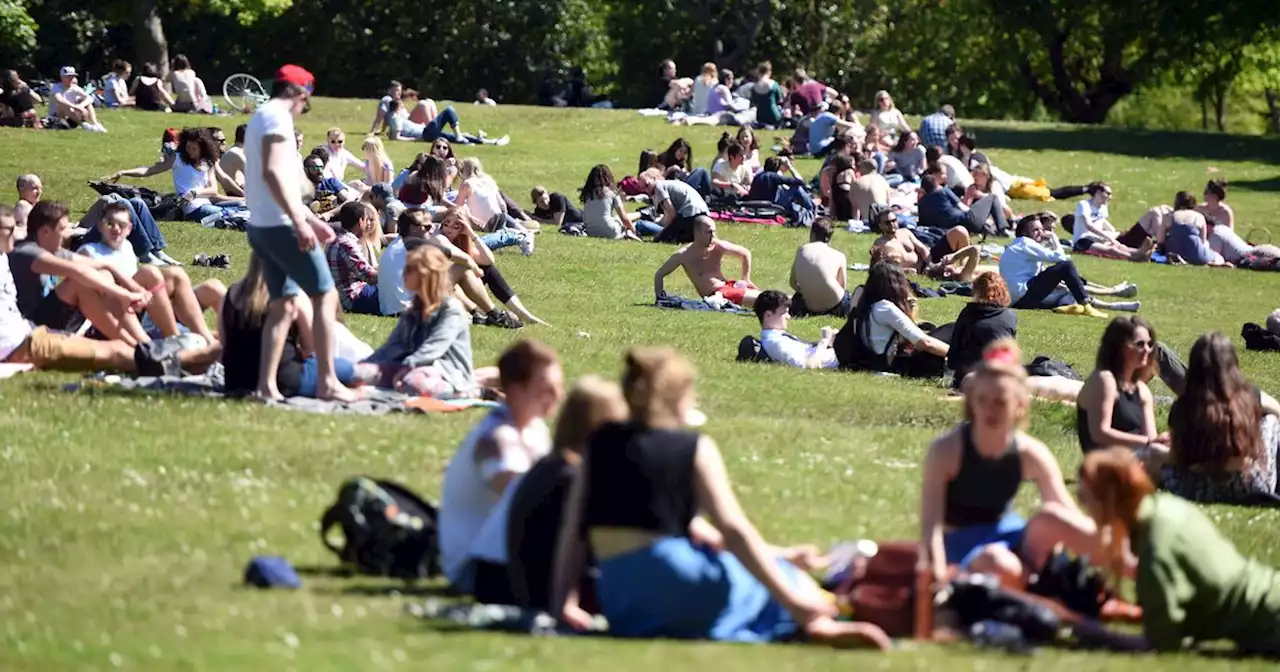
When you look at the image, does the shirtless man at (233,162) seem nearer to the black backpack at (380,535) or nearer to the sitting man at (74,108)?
the sitting man at (74,108)

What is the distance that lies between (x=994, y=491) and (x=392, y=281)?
10122 mm

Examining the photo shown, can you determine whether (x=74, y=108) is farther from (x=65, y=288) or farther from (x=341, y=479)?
(x=341, y=479)

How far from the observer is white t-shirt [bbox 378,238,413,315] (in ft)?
58.6

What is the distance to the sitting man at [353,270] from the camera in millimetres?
18719

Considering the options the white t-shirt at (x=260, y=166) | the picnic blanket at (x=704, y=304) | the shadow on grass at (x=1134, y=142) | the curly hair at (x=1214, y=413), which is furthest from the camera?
the shadow on grass at (x=1134, y=142)

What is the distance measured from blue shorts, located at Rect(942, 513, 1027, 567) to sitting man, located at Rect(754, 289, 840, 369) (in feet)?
29.8

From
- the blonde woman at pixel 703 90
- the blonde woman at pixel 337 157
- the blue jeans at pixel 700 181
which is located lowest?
the blue jeans at pixel 700 181

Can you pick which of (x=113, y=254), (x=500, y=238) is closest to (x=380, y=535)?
(x=113, y=254)

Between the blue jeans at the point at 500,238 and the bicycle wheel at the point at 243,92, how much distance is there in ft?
60.1

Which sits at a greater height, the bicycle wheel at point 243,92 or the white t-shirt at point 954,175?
the bicycle wheel at point 243,92

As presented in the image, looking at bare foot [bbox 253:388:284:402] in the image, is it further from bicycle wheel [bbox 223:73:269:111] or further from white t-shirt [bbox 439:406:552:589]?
bicycle wheel [bbox 223:73:269:111]

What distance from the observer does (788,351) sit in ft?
59.6

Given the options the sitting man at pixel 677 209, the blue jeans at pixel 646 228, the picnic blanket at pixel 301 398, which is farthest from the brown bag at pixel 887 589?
the blue jeans at pixel 646 228

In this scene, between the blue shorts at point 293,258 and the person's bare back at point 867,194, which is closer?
the blue shorts at point 293,258
